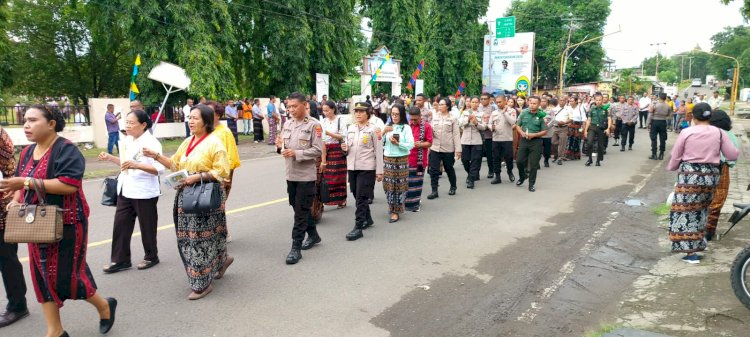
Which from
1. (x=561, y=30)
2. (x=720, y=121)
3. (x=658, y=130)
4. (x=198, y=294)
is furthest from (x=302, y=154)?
(x=561, y=30)

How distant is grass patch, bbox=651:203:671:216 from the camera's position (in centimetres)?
812

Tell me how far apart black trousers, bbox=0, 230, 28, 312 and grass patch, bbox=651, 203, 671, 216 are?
7.99 m

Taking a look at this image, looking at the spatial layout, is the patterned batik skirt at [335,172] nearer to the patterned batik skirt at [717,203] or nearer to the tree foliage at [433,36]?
the patterned batik skirt at [717,203]

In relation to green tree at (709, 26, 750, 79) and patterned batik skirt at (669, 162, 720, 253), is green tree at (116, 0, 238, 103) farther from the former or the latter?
green tree at (709, 26, 750, 79)

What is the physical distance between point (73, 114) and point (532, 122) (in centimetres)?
Answer: 1469

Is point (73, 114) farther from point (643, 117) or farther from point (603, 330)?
point (643, 117)

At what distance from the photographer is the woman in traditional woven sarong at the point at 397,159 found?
24.4 feet

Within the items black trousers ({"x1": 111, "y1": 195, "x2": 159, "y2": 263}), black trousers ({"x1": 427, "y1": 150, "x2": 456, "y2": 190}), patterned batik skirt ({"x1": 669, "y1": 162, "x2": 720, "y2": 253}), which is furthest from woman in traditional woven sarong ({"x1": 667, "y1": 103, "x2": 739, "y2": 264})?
black trousers ({"x1": 111, "y1": 195, "x2": 159, "y2": 263})

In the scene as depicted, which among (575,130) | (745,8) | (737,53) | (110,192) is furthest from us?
(737,53)

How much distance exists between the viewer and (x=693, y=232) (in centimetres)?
568

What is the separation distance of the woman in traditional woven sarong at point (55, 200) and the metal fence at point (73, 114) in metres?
11.4

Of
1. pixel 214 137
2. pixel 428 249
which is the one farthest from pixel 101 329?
pixel 428 249

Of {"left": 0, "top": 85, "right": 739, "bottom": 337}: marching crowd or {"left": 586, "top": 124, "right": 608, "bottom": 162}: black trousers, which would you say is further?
{"left": 586, "top": 124, "right": 608, "bottom": 162}: black trousers

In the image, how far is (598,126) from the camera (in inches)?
548
